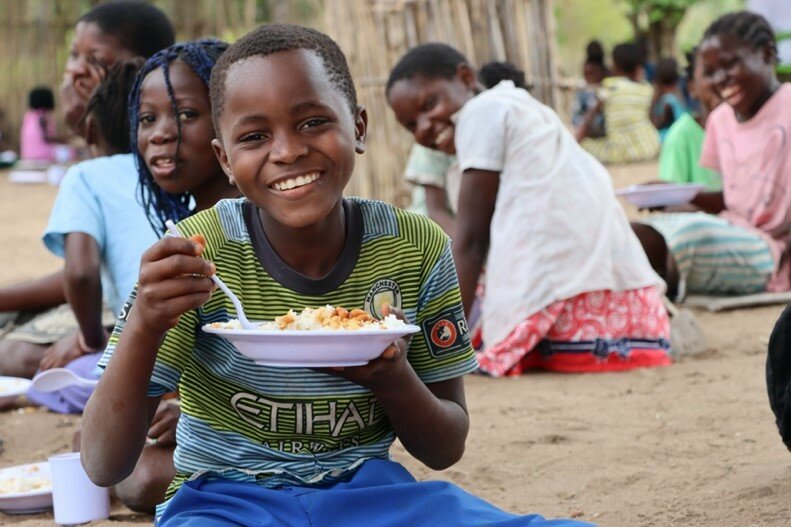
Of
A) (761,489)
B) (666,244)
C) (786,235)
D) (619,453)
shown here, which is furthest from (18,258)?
(761,489)

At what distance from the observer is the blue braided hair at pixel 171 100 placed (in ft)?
10.5

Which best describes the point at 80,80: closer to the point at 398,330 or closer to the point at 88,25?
the point at 88,25

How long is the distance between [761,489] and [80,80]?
3.17 meters

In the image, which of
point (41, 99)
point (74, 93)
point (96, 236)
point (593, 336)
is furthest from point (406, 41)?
point (41, 99)

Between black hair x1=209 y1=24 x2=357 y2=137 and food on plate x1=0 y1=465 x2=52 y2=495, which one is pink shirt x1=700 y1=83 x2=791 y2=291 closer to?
food on plate x1=0 y1=465 x2=52 y2=495

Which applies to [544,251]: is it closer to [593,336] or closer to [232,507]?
[593,336]

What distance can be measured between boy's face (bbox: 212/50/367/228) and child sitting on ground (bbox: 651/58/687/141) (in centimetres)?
1100

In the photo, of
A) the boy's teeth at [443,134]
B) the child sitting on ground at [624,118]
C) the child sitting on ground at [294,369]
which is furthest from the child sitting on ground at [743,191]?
the child sitting on ground at [624,118]

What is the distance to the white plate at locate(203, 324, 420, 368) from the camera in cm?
168

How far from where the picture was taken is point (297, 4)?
15.6 meters

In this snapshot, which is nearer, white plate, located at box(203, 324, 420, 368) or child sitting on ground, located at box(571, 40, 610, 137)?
white plate, located at box(203, 324, 420, 368)

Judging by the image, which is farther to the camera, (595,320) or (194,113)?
(595,320)

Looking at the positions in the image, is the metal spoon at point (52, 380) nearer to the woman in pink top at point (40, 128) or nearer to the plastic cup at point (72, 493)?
the plastic cup at point (72, 493)

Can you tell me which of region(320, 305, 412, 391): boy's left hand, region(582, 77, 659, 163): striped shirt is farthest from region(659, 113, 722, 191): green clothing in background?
region(582, 77, 659, 163): striped shirt
